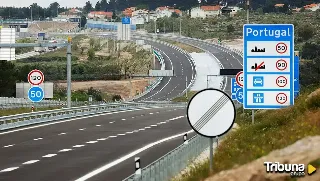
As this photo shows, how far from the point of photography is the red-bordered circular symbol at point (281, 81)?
67.4ft

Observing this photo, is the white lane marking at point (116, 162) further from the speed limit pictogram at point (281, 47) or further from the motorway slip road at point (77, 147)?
the speed limit pictogram at point (281, 47)

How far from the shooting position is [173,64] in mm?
173625

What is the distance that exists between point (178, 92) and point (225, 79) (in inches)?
748

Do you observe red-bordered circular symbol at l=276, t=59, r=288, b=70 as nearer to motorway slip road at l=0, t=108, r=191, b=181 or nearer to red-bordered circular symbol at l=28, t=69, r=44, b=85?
motorway slip road at l=0, t=108, r=191, b=181

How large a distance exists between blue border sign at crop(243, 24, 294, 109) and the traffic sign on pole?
9.45 metres

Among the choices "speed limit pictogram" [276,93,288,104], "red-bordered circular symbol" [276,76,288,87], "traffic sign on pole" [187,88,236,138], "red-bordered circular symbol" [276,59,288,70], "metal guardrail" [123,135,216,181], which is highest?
"red-bordered circular symbol" [276,59,288,70]

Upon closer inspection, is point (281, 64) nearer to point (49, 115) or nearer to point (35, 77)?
point (35, 77)

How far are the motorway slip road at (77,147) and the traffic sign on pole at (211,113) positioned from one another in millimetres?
9715

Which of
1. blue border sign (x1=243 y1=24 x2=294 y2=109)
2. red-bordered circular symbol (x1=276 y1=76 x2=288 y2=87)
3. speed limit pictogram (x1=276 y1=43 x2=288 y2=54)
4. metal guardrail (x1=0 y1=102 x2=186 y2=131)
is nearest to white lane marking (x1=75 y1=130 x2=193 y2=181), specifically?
blue border sign (x1=243 y1=24 x2=294 y2=109)

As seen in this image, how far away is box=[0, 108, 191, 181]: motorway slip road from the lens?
21.9 m

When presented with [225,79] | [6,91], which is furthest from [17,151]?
[225,79]

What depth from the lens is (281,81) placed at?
20.6 metres

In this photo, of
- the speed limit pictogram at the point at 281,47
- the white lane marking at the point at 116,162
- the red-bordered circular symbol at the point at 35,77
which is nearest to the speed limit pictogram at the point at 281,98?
the speed limit pictogram at the point at 281,47

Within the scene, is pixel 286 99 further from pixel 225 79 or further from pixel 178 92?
pixel 225 79
